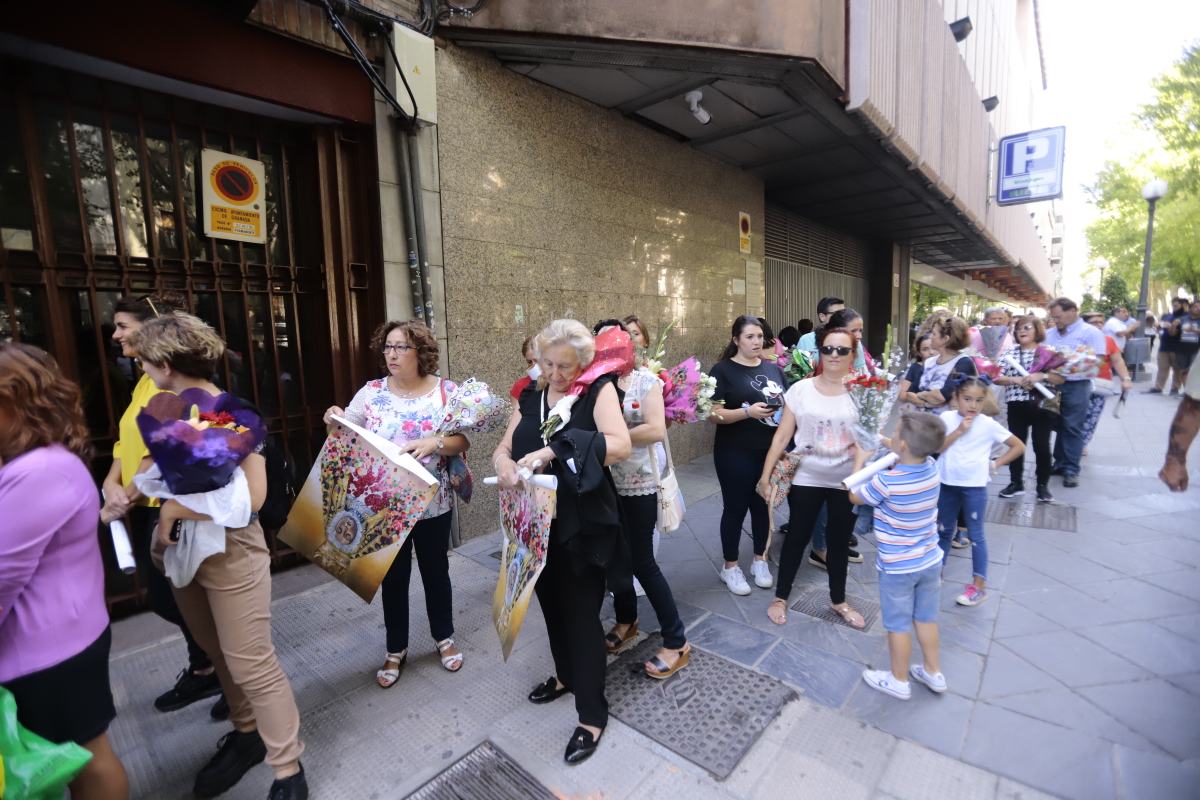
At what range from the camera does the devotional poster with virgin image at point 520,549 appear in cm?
226

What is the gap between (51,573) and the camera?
1.63 meters

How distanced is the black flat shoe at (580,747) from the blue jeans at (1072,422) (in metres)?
5.74

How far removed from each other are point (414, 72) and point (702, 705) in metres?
4.54

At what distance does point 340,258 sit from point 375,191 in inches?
22.2

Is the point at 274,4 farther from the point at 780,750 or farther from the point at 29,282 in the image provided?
the point at 780,750

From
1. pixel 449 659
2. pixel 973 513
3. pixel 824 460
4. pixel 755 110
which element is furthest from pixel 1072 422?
pixel 449 659

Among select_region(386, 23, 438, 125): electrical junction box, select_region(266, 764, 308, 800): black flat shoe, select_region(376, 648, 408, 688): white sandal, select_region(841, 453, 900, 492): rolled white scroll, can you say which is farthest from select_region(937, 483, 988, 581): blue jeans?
select_region(386, 23, 438, 125): electrical junction box

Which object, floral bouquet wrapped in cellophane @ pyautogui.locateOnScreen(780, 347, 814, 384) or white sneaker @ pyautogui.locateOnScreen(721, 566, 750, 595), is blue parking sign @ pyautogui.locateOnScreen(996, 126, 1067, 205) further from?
white sneaker @ pyautogui.locateOnScreen(721, 566, 750, 595)

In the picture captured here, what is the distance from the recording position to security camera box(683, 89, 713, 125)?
536 cm

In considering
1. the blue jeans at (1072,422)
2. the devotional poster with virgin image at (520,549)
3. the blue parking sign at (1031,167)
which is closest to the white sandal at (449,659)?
the devotional poster with virgin image at (520,549)

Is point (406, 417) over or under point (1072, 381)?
over

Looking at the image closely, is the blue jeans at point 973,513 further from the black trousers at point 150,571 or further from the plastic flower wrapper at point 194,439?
the black trousers at point 150,571

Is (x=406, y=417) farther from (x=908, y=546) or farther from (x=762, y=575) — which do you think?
(x=762, y=575)

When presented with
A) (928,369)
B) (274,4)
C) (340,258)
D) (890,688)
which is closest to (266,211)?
(340,258)
